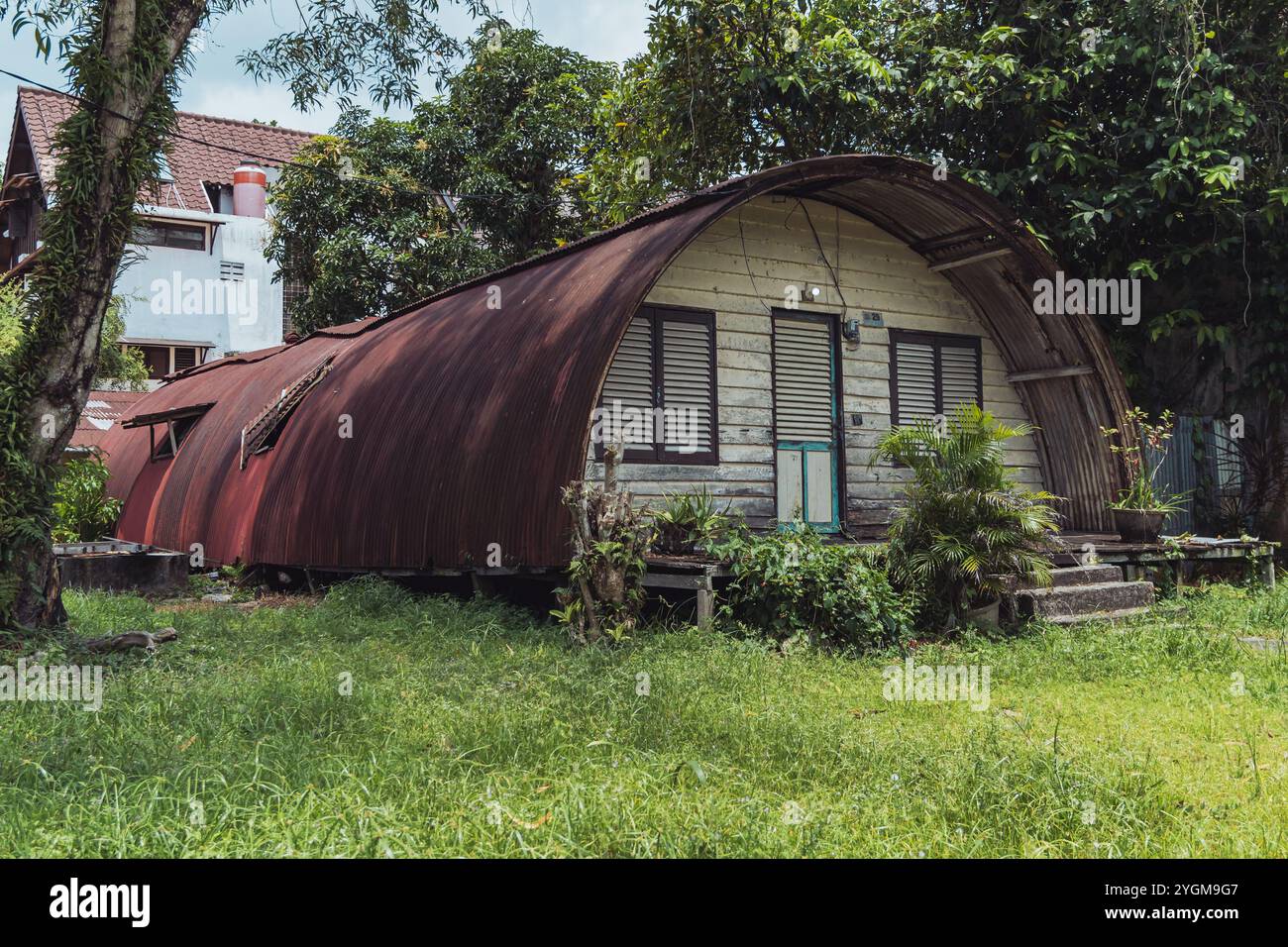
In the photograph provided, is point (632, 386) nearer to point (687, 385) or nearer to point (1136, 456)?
point (687, 385)

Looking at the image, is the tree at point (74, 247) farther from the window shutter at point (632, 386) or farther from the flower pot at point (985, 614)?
the flower pot at point (985, 614)

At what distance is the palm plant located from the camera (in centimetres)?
880

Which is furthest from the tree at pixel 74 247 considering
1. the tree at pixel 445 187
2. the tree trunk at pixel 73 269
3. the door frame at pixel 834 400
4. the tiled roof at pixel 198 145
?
the tiled roof at pixel 198 145

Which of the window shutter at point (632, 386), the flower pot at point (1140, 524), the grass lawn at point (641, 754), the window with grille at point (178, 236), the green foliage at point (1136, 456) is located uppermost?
the window with grille at point (178, 236)

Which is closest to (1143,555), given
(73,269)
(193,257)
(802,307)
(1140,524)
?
(1140,524)

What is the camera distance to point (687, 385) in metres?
11.0

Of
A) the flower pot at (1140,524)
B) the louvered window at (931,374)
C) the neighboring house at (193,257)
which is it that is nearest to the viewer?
the flower pot at (1140,524)

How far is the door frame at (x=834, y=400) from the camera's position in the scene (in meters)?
11.7

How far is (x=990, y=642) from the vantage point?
28.0 feet

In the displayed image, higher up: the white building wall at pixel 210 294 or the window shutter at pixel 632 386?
the white building wall at pixel 210 294

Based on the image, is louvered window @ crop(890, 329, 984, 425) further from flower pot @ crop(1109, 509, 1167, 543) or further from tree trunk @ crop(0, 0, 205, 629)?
tree trunk @ crop(0, 0, 205, 629)

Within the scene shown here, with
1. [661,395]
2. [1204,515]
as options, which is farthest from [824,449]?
[1204,515]

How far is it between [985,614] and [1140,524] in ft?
10.2

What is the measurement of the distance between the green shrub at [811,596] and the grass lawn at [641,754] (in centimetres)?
49
